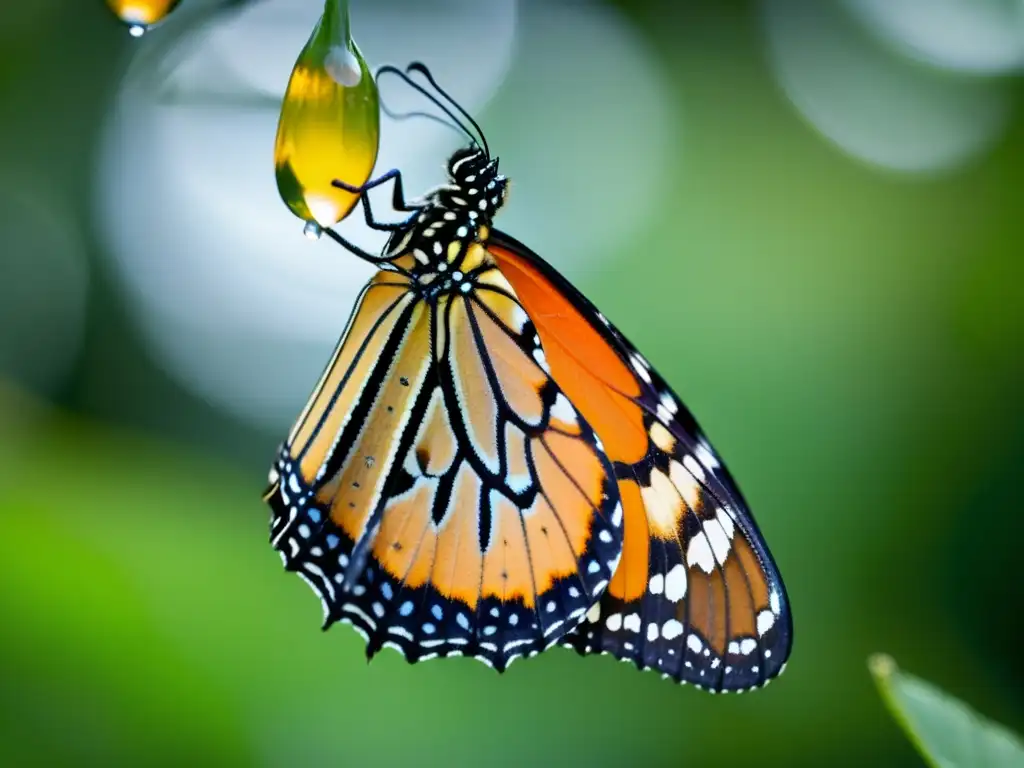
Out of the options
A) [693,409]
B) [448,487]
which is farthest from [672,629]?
[693,409]

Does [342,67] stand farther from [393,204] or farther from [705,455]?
[705,455]

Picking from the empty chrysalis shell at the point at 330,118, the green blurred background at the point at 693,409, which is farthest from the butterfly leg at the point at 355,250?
the green blurred background at the point at 693,409

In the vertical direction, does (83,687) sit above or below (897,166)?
below

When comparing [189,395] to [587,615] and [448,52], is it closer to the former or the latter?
[448,52]

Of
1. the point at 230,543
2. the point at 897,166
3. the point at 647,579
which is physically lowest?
the point at 230,543

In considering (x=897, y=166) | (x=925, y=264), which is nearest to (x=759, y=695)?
(x=925, y=264)

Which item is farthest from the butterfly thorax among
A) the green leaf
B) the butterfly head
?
the green leaf

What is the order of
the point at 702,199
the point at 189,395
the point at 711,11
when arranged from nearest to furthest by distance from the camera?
1. the point at 702,199
2. the point at 711,11
3. the point at 189,395
